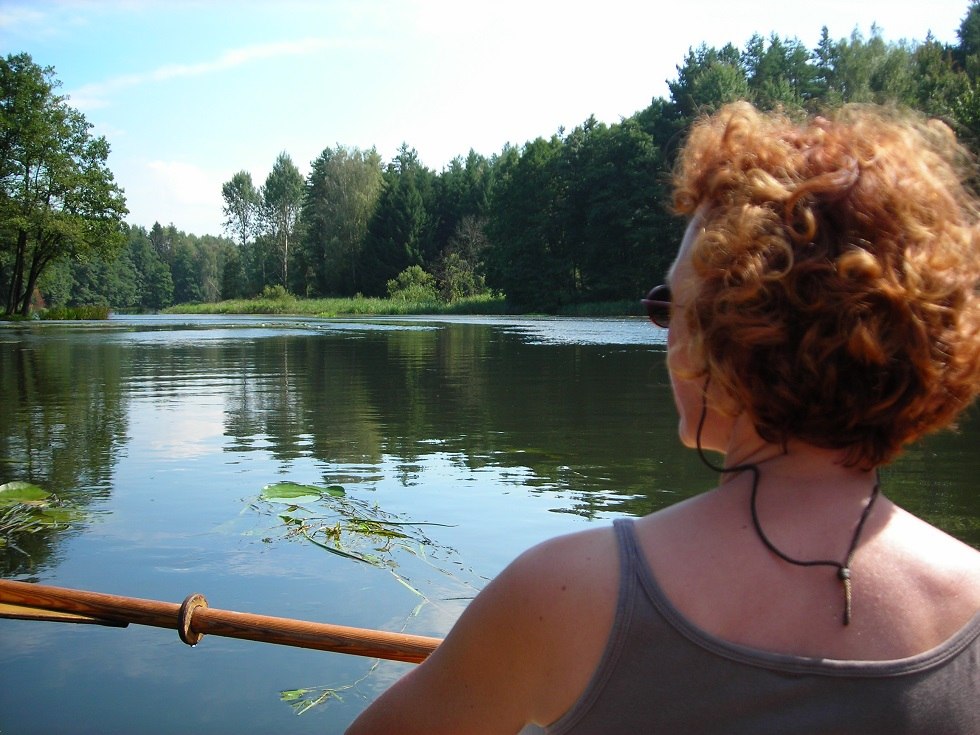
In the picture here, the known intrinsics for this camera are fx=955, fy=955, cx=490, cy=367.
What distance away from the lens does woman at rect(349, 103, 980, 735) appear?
95 centimetres

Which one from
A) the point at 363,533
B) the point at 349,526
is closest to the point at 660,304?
the point at 363,533

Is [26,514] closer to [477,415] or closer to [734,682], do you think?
[477,415]

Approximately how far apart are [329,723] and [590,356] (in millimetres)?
15564


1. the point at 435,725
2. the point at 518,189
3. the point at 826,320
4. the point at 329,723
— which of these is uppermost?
the point at 518,189

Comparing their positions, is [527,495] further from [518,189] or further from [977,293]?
[518,189]

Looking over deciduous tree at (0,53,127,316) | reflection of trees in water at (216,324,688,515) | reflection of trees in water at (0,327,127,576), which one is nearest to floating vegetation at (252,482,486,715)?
reflection of trees in water at (216,324,688,515)

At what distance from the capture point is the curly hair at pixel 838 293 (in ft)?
3.24

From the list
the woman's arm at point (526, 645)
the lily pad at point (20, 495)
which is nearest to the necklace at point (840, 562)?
the woman's arm at point (526, 645)

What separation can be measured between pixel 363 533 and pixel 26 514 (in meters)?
2.11

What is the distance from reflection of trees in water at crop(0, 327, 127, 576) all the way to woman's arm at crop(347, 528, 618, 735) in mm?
4583

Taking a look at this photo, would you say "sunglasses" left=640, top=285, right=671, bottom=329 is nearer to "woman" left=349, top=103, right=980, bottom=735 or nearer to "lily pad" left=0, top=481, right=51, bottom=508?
"woman" left=349, top=103, right=980, bottom=735

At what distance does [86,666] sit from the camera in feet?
12.4

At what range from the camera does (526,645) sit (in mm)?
1008

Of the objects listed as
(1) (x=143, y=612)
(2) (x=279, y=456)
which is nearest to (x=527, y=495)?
(2) (x=279, y=456)
